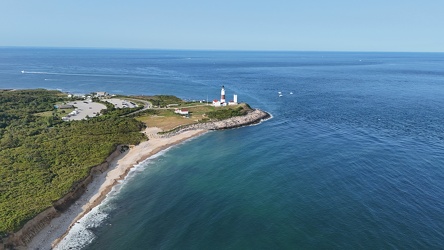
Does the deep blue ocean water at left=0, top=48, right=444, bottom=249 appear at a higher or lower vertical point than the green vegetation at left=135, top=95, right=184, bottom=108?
lower

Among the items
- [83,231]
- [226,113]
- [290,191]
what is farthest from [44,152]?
[226,113]

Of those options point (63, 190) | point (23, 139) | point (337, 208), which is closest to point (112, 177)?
point (63, 190)

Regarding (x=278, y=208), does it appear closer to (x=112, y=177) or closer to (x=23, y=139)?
(x=112, y=177)

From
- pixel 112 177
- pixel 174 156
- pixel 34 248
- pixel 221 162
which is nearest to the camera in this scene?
pixel 34 248

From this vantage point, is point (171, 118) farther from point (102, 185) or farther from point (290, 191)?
point (290, 191)

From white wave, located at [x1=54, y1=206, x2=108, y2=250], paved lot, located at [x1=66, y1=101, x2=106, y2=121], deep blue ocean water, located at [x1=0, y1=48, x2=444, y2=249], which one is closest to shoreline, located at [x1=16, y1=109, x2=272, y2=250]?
white wave, located at [x1=54, y1=206, x2=108, y2=250]

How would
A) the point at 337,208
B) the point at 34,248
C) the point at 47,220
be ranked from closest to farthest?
1. the point at 34,248
2. the point at 47,220
3. the point at 337,208

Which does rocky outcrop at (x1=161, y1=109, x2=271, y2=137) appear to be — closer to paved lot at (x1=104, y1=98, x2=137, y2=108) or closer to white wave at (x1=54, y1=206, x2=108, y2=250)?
paved lot at (x1=104, y1=98, x2=137, y2=108)
